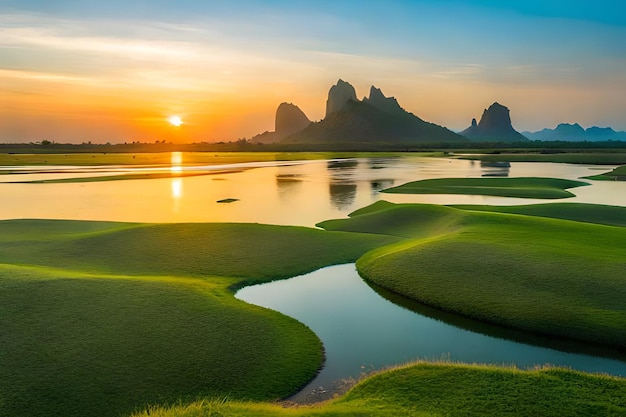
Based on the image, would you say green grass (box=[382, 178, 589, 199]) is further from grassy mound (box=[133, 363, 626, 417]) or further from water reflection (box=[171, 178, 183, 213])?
grassy mound (box=[133, 363, 626, 417])

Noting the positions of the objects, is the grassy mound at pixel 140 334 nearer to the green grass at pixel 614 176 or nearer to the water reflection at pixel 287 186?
the water reflection at pixel 287 186

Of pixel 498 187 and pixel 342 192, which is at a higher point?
pixel 498 187

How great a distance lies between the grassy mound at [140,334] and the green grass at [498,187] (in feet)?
158

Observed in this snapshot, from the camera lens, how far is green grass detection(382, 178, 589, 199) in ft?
237

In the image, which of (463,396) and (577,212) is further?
(577,212)

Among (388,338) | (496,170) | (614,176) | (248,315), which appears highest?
(496,170)

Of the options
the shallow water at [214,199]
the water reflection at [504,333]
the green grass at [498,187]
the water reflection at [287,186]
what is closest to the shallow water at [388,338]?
the water reflection at [504,333]

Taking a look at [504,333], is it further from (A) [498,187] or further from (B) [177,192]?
(B) [177,192]

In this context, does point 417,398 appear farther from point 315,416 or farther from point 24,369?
point 24,369

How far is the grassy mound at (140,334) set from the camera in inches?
580

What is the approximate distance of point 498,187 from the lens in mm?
80625

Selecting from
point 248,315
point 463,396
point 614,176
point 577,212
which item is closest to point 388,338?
point 248,315

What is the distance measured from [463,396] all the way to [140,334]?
11.8 meters

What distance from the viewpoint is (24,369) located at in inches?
607
